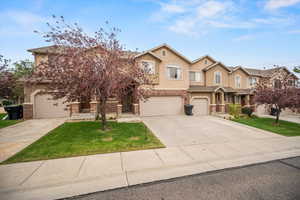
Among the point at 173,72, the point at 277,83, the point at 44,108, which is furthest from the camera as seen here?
the point at 173,72

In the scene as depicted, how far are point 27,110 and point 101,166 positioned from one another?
11764 mm

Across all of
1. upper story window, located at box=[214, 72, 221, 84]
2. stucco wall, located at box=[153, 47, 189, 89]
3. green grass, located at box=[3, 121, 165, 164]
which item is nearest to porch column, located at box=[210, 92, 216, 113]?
upper story window, located at box=[214, 72, 221, 84]

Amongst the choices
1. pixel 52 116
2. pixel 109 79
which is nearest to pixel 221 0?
pixel 109 79

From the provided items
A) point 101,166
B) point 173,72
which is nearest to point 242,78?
point 173,72

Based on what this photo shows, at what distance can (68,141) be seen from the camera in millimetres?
6188

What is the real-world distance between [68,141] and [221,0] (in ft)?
47.6

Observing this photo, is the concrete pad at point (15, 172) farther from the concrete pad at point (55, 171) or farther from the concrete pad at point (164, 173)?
the concrete pad at point (164, 173)

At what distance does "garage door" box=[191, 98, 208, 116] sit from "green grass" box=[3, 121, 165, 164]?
9.77 m

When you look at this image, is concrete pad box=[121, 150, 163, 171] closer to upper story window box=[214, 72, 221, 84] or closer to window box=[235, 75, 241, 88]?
upper story window box=[214, 72, 221, 84]

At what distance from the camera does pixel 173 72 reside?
14.8 m

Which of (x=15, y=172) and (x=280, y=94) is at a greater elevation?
(x=280, y=94)

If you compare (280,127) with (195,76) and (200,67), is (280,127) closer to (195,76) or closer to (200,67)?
(195,76)

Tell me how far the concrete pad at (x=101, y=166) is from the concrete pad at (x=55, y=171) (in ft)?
0.71

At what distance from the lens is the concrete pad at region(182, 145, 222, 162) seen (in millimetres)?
4766
